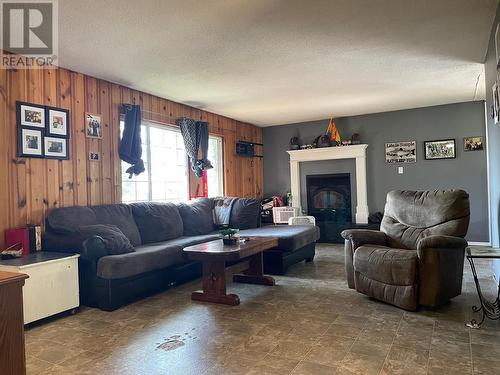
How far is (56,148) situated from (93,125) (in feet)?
1.83

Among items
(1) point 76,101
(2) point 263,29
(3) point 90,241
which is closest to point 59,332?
(3) point 90,241

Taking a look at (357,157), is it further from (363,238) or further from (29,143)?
(29,143)

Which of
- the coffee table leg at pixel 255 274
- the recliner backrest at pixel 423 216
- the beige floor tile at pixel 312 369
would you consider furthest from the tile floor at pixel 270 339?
the recliner backrest at pixel 423 216

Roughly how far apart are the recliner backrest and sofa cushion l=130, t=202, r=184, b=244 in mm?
2465

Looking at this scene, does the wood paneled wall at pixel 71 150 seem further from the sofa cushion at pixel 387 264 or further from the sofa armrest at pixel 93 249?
the sofa cushion at pixel 387 264

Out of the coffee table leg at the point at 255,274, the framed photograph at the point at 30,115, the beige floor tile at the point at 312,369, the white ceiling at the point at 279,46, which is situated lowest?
the beige floor tile at the point at 312,369

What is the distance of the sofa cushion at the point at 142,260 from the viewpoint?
123 inches

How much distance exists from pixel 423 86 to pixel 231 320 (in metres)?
4.00

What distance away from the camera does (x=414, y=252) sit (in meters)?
2.98

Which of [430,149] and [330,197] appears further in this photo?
[330,197]

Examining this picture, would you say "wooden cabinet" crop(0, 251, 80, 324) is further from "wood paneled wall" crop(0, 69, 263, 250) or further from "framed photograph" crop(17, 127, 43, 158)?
"framed photograph" crop(17, 127, 43, 158)

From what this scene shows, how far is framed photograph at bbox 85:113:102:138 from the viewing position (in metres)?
4.01

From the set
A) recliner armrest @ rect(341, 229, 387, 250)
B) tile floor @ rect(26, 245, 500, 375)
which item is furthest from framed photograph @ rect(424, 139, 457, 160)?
recliner armrest @ rect(341, 229, 387, 250)

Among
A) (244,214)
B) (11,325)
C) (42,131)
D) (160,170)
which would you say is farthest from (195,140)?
(11,325)
